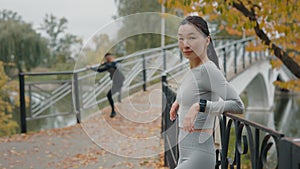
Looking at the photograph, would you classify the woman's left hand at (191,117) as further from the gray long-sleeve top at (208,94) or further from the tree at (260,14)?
the tree at (260,14)

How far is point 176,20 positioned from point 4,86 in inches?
489

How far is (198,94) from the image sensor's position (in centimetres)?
195

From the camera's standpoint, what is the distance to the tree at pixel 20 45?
24970mm

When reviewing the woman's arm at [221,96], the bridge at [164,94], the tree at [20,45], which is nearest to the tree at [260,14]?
the bridge at [164,94]

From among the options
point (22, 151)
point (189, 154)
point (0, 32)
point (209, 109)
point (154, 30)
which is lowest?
point (22, 151)

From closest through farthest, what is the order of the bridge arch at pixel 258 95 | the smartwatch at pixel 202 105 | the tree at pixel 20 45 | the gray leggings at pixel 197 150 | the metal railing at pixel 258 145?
the metal railing at pixel 258 145
the smartwatch at pixel 202 105
the gray leggings at pixel 197 150
the tree at pixel 20 45
the bridge arch at pixel 258 95

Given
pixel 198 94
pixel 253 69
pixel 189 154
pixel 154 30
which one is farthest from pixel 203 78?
pixel 253 69

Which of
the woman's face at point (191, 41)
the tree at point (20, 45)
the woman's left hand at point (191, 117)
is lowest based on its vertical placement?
the woman's left hand at point (191, 117)

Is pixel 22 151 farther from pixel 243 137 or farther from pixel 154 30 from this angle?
pixel 243 137

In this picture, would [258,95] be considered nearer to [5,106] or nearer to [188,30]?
[5,106]

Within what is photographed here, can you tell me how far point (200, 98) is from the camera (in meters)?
1.94

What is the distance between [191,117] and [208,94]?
179 millimetres

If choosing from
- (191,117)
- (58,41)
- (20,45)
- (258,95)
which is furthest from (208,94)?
(58,41)

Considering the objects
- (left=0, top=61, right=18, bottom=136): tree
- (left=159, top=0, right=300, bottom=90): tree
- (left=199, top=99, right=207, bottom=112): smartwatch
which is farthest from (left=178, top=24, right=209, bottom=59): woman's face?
(left=0, top=61, right=18, bottom=136): tree
